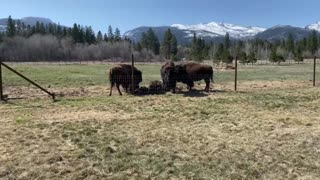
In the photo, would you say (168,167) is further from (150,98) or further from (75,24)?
(75,24)

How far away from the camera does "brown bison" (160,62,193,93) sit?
18.3 meters

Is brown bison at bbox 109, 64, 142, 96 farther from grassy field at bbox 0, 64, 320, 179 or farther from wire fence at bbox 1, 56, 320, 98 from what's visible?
grassy field at bbox 0, 64, 320, 179

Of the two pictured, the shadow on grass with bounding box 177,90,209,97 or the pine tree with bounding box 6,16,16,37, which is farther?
the pine tree with bounding box 6,16,16,37

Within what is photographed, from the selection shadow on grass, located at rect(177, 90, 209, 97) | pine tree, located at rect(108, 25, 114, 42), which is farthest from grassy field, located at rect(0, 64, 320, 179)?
pine tree, located at rect(108, 25, 114, 42)

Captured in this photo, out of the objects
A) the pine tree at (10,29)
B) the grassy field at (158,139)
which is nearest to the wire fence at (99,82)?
the grassy field at (158,139)

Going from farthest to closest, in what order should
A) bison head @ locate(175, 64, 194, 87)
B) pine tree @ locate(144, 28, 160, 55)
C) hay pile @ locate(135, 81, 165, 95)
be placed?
pine tree @ locate(144, 28, 160, 55)
bison head @ locate(175, 64, 194, 87)
hay pile @ locate(135, 81, 165, 95)

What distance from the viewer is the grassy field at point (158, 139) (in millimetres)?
7441

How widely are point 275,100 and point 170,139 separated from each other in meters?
7.48

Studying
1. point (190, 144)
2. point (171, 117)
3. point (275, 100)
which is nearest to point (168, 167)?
point (190, 144)

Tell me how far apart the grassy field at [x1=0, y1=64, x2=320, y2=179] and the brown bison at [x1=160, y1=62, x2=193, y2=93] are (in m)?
3.38

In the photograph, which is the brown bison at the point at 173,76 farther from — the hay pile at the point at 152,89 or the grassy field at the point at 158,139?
the grassy field at the point at 158,139

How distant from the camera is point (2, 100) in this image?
14875 millimetres

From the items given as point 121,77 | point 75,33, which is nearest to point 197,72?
point 121,77

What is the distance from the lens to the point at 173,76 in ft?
60.5
